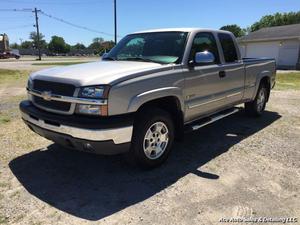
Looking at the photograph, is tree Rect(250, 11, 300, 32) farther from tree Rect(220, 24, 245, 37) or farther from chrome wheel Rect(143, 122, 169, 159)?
chrome wheel Rect(143, 122, 169, 159)

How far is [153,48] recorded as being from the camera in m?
5.13

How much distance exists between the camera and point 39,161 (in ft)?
15.7

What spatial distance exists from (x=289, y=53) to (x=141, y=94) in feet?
98.4

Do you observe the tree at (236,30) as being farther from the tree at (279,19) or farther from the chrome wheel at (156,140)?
the chrome wheel at (156,140)

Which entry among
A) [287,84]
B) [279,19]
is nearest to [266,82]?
[287,84]

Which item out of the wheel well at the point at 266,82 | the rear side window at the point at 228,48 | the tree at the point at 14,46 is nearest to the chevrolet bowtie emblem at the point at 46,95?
the rear side window at the point at 228,48

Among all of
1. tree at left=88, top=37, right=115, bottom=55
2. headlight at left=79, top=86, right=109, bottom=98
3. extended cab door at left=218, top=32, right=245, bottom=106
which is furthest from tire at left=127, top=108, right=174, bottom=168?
tree at left=88, top=37, right=115, bottom=55

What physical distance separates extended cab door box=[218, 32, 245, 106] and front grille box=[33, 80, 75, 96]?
2.87m

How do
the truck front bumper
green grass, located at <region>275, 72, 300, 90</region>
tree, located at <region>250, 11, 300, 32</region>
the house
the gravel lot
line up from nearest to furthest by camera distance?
the gravel lot
the truck front bumper
green grass, located at <region>275, 72, 300, 90</region>
the house
tree, located at <region>250, 11, 300, 32</region>

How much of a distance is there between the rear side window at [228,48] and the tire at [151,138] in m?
2.16

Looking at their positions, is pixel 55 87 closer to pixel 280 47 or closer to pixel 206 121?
pixel 206 121

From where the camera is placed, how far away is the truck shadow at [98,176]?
3611mm

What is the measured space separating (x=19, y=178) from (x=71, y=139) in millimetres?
1083

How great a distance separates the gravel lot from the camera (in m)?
3.38
